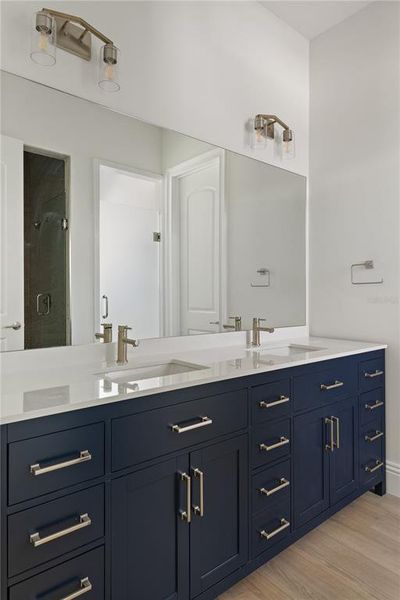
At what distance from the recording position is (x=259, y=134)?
232 cm

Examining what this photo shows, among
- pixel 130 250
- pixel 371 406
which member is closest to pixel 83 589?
pixel 130 250

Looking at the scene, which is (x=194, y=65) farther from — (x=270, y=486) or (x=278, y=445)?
(x=270, y=486)

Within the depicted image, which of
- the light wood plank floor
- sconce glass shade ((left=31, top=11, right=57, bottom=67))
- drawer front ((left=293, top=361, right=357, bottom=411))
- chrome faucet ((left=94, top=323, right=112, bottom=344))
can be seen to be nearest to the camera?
sconce glass shade ((left=31, top=11, right=57, bottom=67))

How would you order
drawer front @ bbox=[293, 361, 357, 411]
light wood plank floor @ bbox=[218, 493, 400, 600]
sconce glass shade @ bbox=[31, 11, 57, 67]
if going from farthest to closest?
drawer front @ bbox=[293, 361, 357, 411] < light wood plank floor @ bbox=[218, 493, 400, 600] < sconce glass shade @ bbox=[31, 11, 57, 67]

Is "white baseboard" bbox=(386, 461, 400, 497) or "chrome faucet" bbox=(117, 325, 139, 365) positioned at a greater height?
"chrome faucet" bbox=(117, 325, 139, 365)

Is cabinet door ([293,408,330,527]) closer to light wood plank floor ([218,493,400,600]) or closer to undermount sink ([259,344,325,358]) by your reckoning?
light wood plank floor ([218,493,400,600])

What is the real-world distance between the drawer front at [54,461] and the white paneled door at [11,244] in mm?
570

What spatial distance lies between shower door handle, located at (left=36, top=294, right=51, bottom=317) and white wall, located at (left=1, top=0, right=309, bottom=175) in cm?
84

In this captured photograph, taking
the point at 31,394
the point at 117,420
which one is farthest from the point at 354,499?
the point at 31,394

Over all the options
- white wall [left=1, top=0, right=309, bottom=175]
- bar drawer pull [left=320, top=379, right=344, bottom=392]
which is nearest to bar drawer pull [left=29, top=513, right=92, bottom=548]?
bar drawer pull [left=320, top=379, right=344, bottom=392]

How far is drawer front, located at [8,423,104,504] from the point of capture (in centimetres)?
95

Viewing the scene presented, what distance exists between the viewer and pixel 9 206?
144cm

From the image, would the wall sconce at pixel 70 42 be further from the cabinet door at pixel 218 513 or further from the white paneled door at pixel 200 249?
the cabinet door at pixel 218 513

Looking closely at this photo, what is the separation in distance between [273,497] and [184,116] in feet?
6.07
